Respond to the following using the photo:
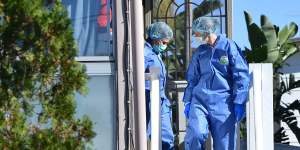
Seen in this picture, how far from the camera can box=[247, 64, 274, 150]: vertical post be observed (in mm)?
5754

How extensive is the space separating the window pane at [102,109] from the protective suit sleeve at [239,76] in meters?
1.36

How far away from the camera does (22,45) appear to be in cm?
310

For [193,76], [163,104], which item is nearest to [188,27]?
[163,104]

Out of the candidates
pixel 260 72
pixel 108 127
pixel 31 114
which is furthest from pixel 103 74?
pixel 31 114

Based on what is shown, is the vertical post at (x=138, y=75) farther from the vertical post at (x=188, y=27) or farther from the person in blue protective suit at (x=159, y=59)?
the vertical post at (x=188, y=27)

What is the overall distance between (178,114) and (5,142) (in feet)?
17.1

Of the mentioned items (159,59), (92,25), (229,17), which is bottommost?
(159,59)

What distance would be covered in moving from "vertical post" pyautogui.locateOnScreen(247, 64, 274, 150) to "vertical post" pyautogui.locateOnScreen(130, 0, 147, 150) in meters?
0.95

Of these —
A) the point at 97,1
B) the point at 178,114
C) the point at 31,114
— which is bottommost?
the point at 178,114

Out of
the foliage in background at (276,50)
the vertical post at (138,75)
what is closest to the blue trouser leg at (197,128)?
the vertical post at (138,75)

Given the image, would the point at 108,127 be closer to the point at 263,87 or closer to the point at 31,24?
the point at 263,87

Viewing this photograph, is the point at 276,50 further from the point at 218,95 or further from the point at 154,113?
the point at 154,113

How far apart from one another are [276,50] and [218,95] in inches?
193

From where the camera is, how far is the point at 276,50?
11.1 meters
